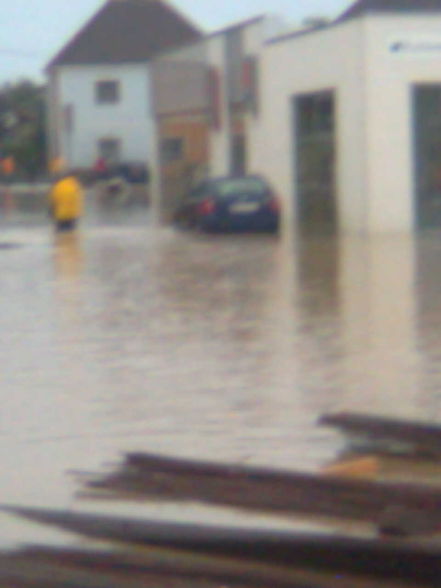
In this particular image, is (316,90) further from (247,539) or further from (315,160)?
(247,539)

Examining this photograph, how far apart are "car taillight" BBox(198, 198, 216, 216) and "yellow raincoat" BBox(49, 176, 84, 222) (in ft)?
10.1

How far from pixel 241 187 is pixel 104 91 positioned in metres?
51.1

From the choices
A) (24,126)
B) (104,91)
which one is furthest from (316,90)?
(24,126)

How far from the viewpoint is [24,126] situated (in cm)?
9912

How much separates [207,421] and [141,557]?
4.13 meters

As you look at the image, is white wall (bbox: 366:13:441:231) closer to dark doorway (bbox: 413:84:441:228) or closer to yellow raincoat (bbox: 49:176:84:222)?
dark doorway (bbox: 413:84:441:228)

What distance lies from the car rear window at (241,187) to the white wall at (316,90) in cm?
186

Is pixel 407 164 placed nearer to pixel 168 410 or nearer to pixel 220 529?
pixel 168 410

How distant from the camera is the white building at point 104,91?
85.8 meters

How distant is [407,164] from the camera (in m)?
35.1

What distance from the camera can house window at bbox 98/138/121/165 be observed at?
282 feet

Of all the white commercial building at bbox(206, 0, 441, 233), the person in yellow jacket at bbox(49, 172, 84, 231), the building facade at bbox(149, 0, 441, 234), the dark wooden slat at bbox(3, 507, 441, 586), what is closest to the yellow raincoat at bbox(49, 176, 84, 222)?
the person in yellow jacket at bbox(49, 172, 84, 231)

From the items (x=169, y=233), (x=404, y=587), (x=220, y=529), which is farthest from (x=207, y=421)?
(x=169, y=233)

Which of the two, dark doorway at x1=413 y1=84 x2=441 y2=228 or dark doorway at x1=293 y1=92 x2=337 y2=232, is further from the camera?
dark doorway at x1=293 y1=92 x2=337 y2=232
